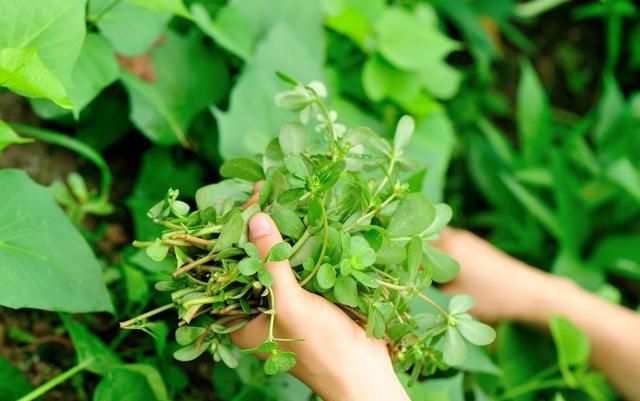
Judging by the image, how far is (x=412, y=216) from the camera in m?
0.70

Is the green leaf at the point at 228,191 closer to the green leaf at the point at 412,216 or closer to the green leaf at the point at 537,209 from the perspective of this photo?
the green leaf at the point at 412,216

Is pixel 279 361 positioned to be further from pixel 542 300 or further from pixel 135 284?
pixel 542 300

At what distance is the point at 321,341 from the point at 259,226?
118 millimetres

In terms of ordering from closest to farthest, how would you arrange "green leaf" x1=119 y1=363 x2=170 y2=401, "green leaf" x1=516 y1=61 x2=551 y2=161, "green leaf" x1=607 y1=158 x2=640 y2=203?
"green leaf" x1=119 y1=363 x2=170 y2=401 → "green leaf" x1=607 y1=158 x2=640 y2=203 → "green leaf" x1=516 y1=61 x2=551 y2=161

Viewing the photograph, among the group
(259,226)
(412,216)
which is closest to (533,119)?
(412,216)

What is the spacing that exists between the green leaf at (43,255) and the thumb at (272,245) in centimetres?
24

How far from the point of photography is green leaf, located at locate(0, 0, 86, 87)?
755 mm

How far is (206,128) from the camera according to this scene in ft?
3.73

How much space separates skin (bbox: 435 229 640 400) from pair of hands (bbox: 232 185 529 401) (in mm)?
534

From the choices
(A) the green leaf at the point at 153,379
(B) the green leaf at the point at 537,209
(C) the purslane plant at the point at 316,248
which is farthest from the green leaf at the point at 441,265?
(B) the green leaf at the point at 537,209

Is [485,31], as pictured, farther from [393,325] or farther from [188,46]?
[393,325]

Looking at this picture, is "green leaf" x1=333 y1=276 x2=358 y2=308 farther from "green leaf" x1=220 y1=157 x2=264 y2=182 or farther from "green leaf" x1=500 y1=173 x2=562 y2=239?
"green leaf" x1=500 y1=173 x2=562 y2=239

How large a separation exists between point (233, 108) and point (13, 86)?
0.34 metres

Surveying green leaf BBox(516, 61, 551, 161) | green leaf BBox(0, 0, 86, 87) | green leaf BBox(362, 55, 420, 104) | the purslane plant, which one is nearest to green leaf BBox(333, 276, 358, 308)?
the purslane plant
